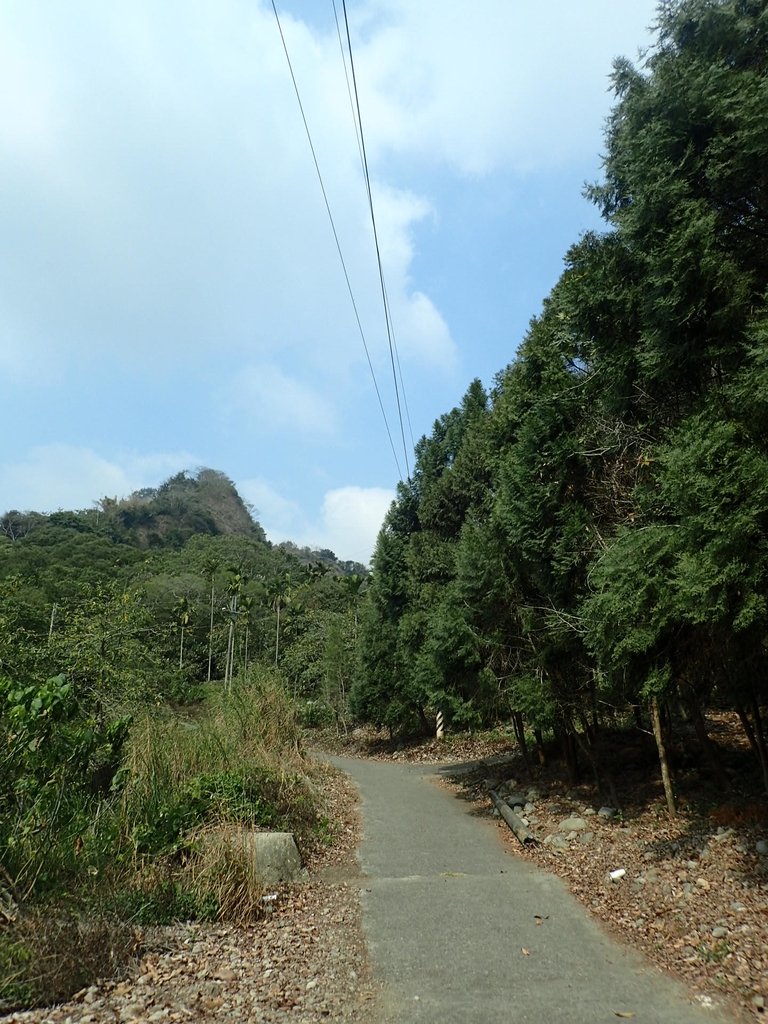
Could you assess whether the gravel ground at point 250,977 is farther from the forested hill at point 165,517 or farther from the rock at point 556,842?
the forested hill at point 165,517

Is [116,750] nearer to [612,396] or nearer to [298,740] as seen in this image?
[298,740]

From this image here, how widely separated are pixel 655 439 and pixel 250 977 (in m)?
7.24

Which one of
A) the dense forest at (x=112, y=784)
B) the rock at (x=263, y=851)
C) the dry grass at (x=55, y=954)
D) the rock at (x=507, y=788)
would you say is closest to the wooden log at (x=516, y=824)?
the rock at (x=507, y=788)

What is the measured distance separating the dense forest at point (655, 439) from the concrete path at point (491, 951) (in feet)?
8.39

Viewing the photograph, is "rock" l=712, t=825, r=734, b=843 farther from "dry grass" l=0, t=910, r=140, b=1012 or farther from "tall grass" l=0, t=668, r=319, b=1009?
"dry grass" l=0, t=910, r=140, b=1012

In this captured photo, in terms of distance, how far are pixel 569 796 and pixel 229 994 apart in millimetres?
8309

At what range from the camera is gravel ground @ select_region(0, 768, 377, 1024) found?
4.68 metres

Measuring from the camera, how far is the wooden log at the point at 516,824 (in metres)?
10.0

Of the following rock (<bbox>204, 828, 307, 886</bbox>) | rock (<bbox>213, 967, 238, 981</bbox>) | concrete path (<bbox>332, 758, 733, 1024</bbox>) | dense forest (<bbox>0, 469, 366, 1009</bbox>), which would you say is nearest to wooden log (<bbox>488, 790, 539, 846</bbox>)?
concrete path (<bbox>332, 758, 733, 1024</bbox>)

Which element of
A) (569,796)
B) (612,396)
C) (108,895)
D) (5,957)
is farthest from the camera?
(569,796)

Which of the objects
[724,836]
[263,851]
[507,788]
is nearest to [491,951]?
[263,851]

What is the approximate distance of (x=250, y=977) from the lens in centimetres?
539

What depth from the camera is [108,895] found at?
5.86m

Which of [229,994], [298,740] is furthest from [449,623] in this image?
[229,994]
